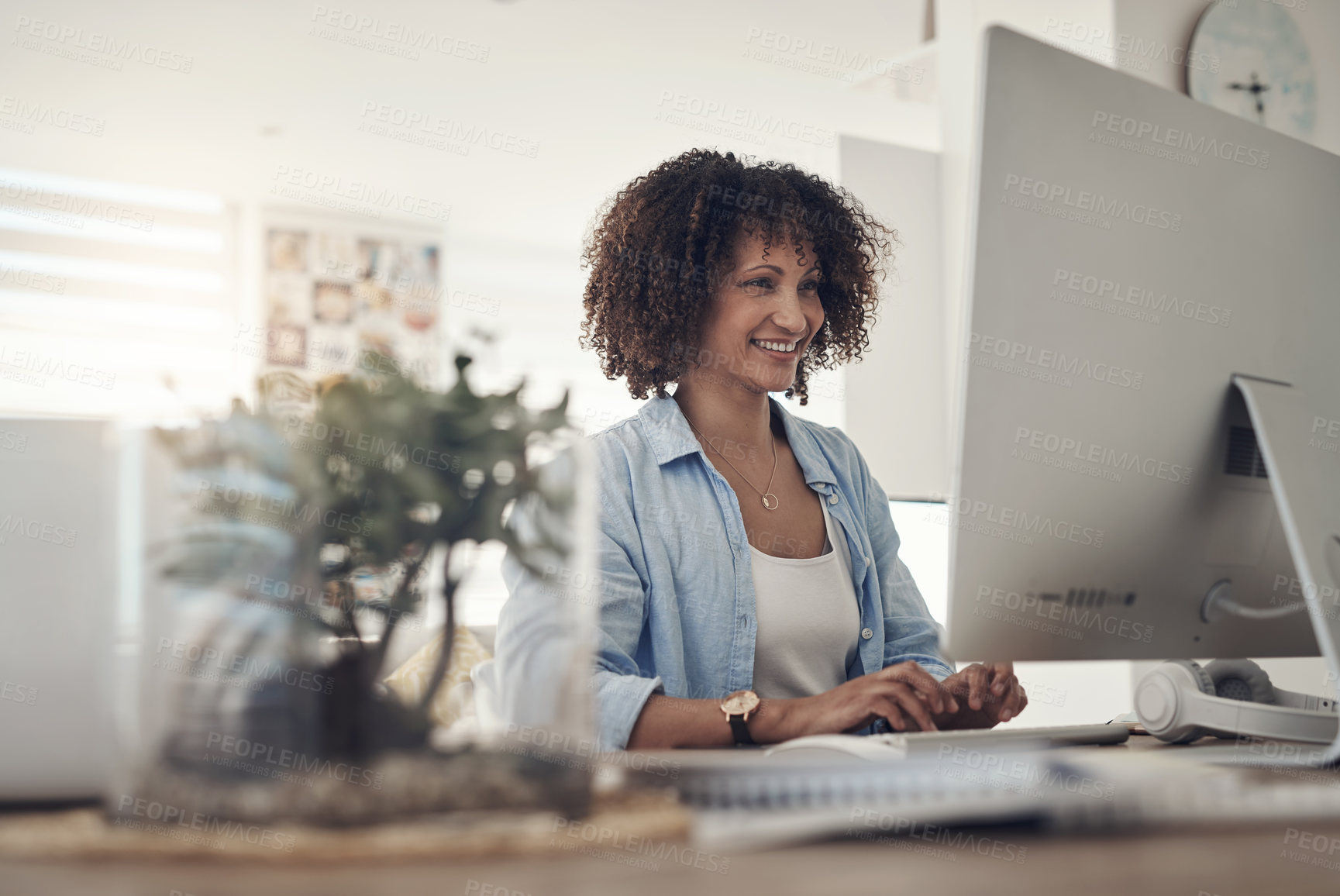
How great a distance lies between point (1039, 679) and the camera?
291cm

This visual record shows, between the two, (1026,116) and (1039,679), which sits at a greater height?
(1026,116)

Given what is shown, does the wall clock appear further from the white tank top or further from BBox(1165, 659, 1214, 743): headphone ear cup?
BBox(1165, 659, 1214, 743): headphone ear cup

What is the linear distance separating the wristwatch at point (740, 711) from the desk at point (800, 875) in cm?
54

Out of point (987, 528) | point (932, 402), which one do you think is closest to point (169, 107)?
point (932, 402)

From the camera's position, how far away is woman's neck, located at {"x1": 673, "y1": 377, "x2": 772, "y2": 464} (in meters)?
1.57

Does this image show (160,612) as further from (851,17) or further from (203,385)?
(203,385)

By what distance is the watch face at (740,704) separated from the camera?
1062 mm

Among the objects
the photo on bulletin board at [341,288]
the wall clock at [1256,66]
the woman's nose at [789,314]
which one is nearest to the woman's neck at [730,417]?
the woman's nose at [789,314]

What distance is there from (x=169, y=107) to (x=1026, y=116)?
4.01m

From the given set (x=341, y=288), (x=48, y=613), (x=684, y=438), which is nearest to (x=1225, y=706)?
(x=684, y=438)

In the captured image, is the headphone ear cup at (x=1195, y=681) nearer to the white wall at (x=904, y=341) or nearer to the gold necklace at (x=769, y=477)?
the gold necklace at (x=769, y=477)

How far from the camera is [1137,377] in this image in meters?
0.82

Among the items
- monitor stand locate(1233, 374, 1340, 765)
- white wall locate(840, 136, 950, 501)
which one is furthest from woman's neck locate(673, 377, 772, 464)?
white wall locate(840, 136, 950, 501)

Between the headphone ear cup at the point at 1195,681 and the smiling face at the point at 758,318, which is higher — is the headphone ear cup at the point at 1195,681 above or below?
below
